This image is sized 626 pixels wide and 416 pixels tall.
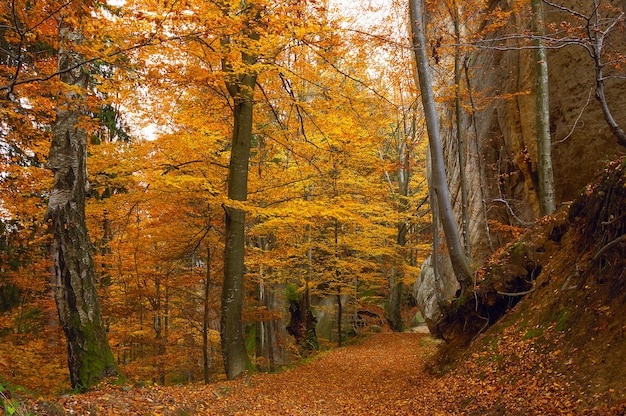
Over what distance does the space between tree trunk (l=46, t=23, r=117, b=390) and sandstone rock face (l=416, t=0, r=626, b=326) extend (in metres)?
7.63

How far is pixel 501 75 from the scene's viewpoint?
11.6 metres

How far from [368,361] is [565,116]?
8.95 m

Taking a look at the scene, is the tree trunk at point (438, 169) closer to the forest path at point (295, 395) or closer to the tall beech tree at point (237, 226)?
the forest path at point (295, 395)

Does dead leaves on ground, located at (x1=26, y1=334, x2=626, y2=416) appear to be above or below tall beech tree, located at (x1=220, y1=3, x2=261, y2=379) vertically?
below

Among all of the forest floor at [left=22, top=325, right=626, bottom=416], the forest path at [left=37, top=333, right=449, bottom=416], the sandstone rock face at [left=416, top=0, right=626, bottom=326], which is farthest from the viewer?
the sandstone rock face at [left=416, top=0, right=626, bottom=326]

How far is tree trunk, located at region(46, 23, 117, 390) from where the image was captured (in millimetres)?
6668

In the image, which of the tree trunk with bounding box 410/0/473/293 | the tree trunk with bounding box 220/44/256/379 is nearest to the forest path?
the tree trunk with bounding box 220/44/256/379

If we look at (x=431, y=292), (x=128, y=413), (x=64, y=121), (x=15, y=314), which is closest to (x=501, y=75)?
(x=431, y=292)

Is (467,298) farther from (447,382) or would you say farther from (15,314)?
(15,314)

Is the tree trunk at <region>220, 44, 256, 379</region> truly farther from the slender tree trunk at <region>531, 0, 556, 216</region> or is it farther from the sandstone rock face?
the slender tree trunk at <region>531, 0, 556, 216</region>

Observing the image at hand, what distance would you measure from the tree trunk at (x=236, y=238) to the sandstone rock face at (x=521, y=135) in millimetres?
5687

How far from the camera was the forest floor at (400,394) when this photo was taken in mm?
4289

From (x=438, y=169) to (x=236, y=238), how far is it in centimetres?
487

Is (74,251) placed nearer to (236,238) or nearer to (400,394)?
(236,238)
